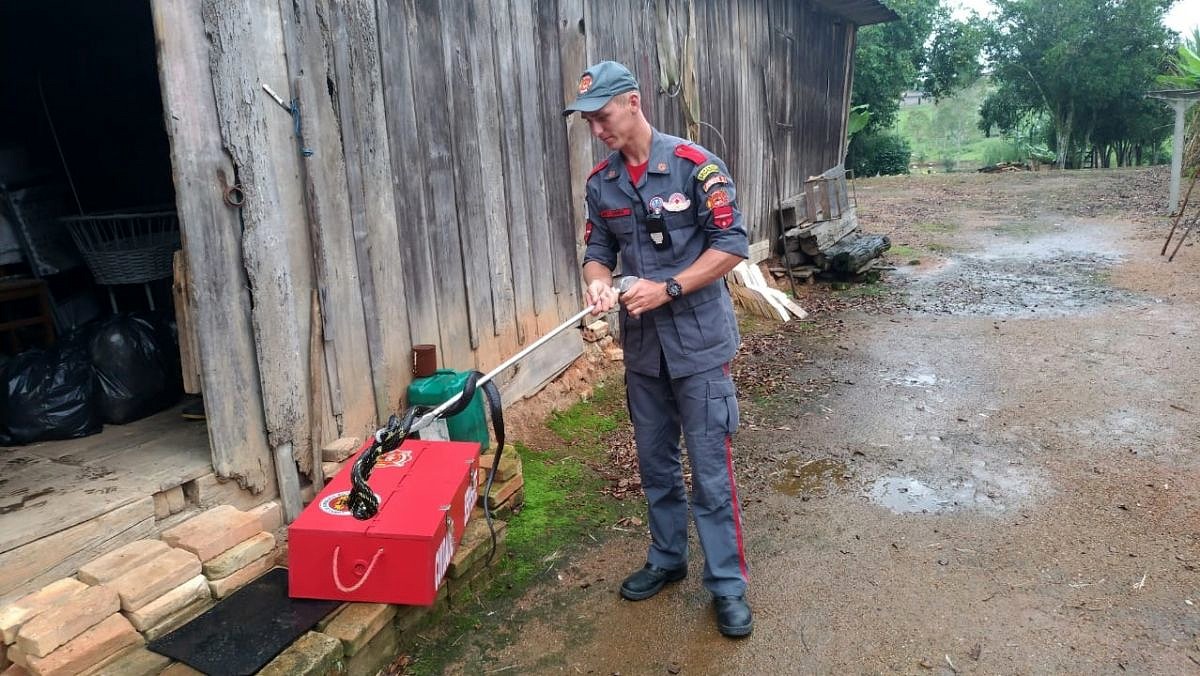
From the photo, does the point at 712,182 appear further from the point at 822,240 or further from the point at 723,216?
the point at 822,240

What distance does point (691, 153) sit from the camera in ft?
9.66

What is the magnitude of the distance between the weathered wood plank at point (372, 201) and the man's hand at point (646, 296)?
5.13 feet

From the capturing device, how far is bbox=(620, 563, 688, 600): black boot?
3176mm

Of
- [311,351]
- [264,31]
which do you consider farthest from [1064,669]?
[264,31]

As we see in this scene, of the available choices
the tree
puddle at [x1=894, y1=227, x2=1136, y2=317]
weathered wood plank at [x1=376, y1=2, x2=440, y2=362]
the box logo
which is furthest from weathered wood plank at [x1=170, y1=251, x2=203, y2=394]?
the tree

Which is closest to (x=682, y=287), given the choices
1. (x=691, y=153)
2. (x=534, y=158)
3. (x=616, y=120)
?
(x=691, y=153)

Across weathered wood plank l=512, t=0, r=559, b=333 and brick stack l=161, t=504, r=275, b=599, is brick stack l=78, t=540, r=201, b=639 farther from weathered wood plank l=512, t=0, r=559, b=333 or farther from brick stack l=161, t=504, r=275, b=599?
weathered wood plank l=512, t=0, r=559, b=333

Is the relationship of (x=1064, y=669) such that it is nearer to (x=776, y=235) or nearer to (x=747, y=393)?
(x=747, y=393)

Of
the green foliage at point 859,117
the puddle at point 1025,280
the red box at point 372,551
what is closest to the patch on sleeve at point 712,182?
the red box at point 372,551

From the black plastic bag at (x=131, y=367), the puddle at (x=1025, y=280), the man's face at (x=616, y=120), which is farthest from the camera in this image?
the puddle at (x=1025, y=280)

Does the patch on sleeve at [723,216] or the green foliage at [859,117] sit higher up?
the green foliage at [859,117]

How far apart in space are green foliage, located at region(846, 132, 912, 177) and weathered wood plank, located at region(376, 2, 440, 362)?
79.6 feet

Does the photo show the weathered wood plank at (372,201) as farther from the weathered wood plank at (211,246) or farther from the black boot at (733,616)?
the black boot at (733,616)

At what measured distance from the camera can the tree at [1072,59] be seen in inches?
896
